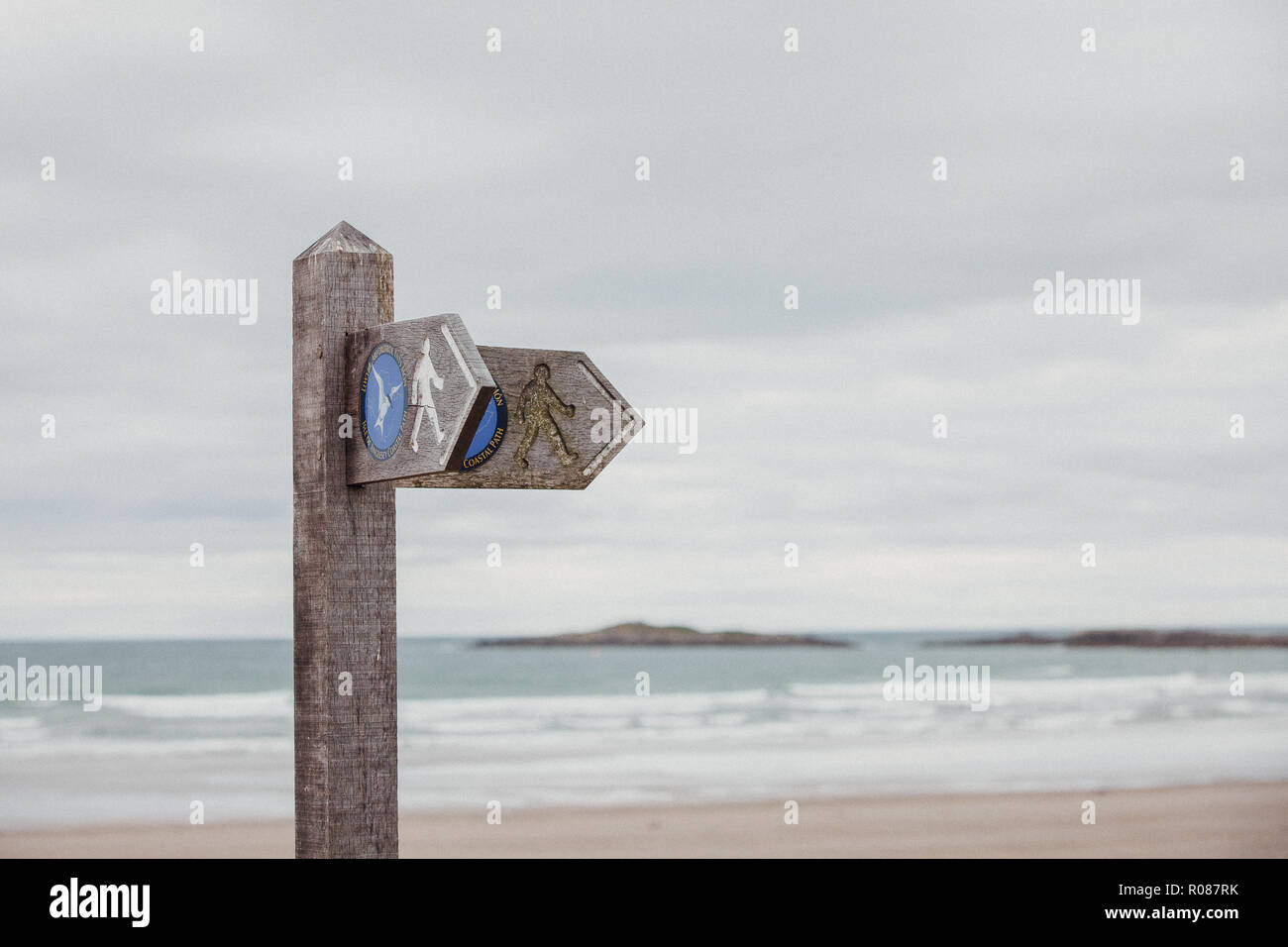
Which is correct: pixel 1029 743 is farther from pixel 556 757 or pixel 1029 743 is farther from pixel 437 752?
pixel 437 752

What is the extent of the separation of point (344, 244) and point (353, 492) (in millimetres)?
700

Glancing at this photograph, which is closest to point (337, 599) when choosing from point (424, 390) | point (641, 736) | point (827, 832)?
point (424, 390)

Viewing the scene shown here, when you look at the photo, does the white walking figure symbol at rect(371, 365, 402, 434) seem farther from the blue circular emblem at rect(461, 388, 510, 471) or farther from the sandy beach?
the sandy beach

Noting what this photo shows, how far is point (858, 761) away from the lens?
17.7 metres

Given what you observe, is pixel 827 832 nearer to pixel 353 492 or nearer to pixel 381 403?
pixel 353 492

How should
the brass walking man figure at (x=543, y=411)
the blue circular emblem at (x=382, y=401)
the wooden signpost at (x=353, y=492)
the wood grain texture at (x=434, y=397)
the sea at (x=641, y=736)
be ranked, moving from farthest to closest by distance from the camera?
the sea at (x=641, y=736), the brass walking man figure at (x=543, y=411), the wooden signpost at (x=353, y=492), the blue circular emblem at (x=382, y=401), the wood grain texture at (x=434, y=397)

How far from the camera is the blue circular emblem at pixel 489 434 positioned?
4270 millimetres

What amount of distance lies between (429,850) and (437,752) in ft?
23.3

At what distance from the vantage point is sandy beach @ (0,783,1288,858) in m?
11.5

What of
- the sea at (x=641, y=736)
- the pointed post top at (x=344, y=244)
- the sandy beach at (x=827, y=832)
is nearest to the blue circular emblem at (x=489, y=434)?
the pointed post top at (x=344, y=244)

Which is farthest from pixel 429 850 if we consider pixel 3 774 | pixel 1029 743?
pixel 1029 743

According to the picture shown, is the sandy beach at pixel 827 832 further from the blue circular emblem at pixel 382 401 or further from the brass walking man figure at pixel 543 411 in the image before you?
the blue circular emblem at pixel 382 401

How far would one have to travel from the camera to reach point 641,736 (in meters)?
20.0

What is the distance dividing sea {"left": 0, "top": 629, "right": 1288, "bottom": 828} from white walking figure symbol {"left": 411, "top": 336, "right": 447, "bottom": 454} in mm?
10004
